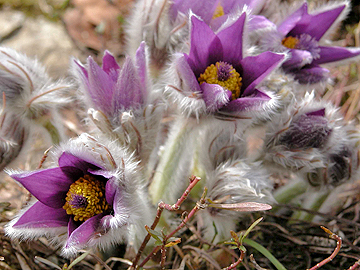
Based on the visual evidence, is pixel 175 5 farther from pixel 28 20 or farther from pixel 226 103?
pixel 28 20

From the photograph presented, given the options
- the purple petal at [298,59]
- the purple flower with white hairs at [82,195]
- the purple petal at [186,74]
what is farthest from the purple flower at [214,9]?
the purple flower with white hairs at [82,195]

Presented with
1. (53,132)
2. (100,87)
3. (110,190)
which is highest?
(100,87)

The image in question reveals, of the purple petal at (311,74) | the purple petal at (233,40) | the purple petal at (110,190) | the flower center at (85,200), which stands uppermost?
the purple petal at (233,40)

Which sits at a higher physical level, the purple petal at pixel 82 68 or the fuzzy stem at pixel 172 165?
the purple petal at pixel 82 68

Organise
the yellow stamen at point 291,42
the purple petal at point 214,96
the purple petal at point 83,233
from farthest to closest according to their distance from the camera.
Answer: the yellow stamen at point 291,42, the purple petal at point 214,96, the purple petal at point 83,233

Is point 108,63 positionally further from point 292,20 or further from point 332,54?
point 332,54

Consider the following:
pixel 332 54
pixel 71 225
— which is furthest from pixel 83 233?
pixel 332 54

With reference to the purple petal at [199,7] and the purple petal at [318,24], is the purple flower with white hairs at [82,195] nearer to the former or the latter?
the purple petal at [199,7]
